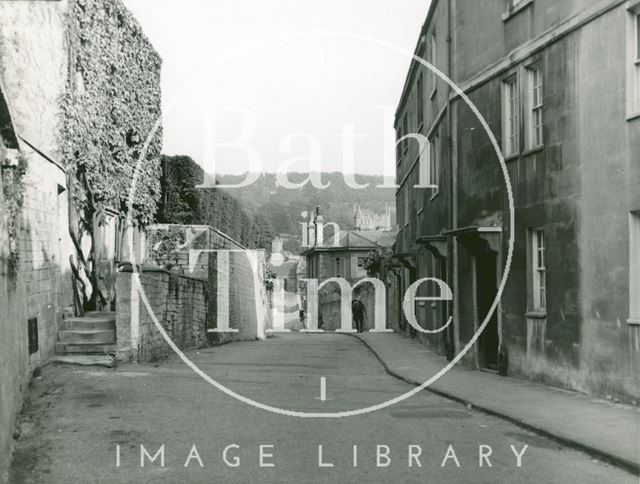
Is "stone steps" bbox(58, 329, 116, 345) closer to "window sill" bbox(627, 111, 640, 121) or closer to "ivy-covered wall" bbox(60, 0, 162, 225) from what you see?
"ivy-covered wall" bbox(60, 0, 162, 225)

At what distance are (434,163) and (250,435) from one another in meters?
14.2

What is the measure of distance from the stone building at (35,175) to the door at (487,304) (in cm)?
818

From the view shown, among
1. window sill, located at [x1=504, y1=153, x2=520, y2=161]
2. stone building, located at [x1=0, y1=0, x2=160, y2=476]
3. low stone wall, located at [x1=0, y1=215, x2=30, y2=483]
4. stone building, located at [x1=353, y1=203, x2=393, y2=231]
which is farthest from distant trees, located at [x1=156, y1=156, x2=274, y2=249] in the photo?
stone building, located at [x1=353, y1=203, x2=393, y2=231]

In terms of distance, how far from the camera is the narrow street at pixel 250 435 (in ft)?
22.9

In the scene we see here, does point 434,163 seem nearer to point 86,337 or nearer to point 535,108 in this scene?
point 535,108

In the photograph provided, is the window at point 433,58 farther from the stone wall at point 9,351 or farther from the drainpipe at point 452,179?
the stone wall at point 9,351

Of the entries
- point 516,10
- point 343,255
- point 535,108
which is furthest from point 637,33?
point 343,255

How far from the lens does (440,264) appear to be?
2155cm

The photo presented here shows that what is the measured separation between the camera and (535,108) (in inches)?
555

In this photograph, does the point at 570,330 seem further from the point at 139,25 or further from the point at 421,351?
the point at 139,25

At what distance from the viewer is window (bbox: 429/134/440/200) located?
67.1 feet

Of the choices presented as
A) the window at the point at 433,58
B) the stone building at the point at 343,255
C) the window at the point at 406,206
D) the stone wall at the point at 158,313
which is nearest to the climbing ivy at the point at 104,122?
the stone wall at the point at 158,313

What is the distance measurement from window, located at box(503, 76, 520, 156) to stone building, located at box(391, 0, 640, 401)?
3 cm

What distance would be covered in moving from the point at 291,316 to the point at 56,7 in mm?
51170
